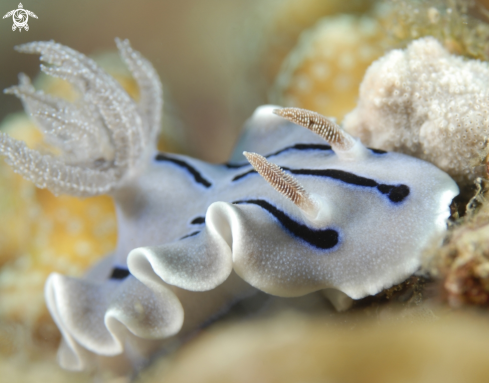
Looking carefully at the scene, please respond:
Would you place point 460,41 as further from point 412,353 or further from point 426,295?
point 412,353

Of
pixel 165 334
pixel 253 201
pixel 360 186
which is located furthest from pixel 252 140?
pixel 165 334

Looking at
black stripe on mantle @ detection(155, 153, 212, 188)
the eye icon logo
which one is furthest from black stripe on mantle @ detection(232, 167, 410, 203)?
the eye icon logo

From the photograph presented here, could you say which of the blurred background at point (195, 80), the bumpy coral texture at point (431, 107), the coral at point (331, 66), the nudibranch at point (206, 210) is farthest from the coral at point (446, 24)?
the nudibranch at point (206, 210)

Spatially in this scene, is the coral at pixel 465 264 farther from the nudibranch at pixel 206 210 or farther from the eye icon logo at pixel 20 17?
the eye icon logo at pixel 20 17

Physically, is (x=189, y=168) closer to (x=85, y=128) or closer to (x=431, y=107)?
(x=85, y=128)

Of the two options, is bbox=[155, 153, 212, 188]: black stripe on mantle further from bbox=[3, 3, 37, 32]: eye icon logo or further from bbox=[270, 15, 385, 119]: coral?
bbox=[3, 3, 37, 32]: eye icon logo

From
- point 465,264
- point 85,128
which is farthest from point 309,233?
point 85,128
